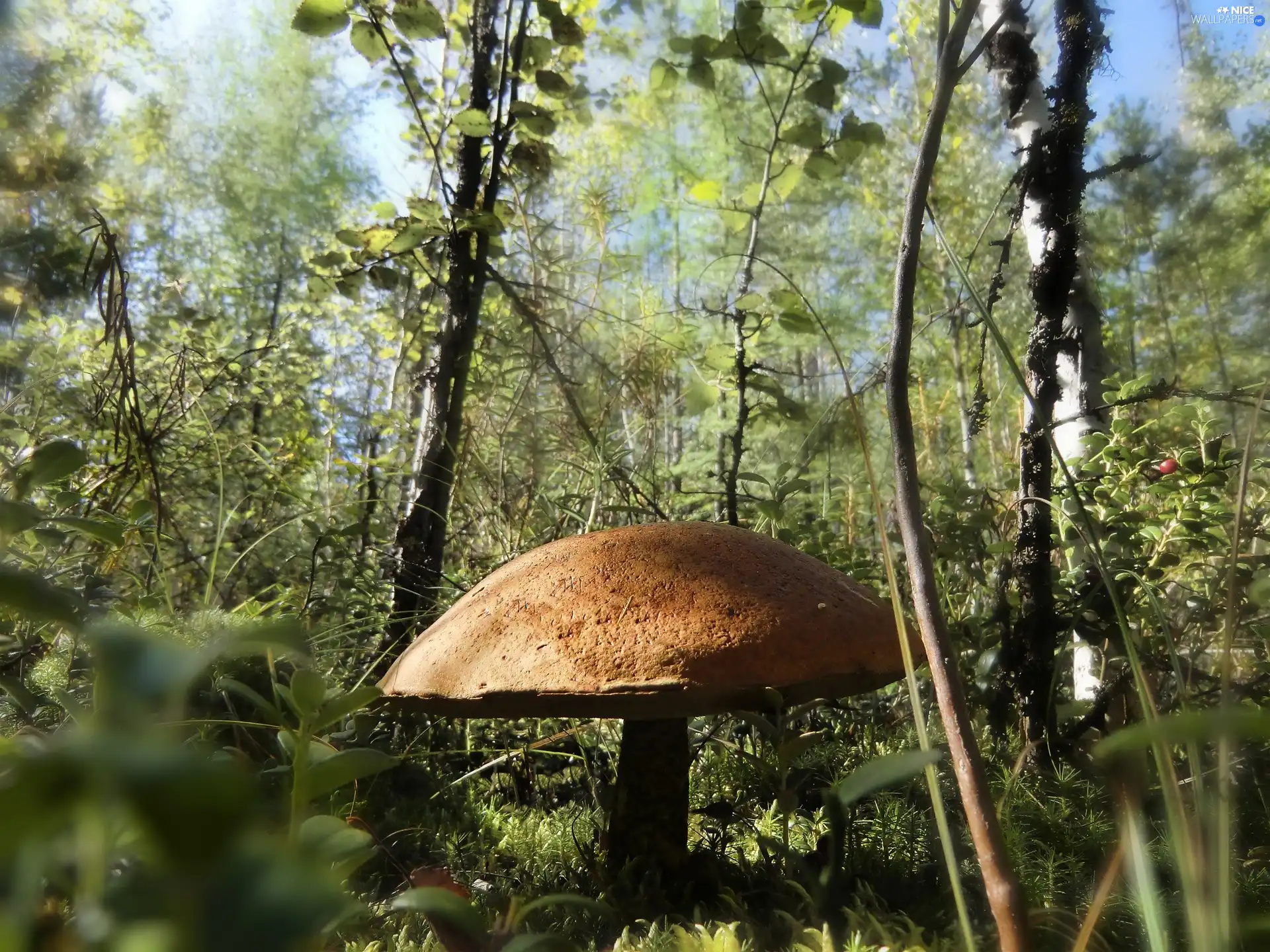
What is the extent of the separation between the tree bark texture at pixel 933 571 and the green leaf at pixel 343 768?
388 mm

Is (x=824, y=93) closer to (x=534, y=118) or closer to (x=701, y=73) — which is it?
(x=701, y=73)

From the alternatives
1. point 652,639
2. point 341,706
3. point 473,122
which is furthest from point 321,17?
point 341,706

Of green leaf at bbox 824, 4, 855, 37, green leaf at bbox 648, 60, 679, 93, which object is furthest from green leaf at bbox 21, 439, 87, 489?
green leaf at bbox 824, 4, 855, 37

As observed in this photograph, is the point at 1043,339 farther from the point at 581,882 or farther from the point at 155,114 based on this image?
the point at 155,114

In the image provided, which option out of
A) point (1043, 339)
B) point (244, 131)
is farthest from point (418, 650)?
point (244, 131)

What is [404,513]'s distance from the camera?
2.00m

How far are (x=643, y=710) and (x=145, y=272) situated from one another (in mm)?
8232

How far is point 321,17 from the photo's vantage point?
184 cm

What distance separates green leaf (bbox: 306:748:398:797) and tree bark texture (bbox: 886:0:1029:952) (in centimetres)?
39

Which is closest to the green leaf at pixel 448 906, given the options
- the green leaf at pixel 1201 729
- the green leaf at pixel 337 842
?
the green leaf at pixel 337 842

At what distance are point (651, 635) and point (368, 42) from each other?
1877 millimetres

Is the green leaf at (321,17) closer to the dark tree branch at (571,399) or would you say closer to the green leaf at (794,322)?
the dark tree branch at (571,399)

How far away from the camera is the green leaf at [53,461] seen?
0.56 m

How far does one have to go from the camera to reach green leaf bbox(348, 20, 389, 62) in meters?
1.92
